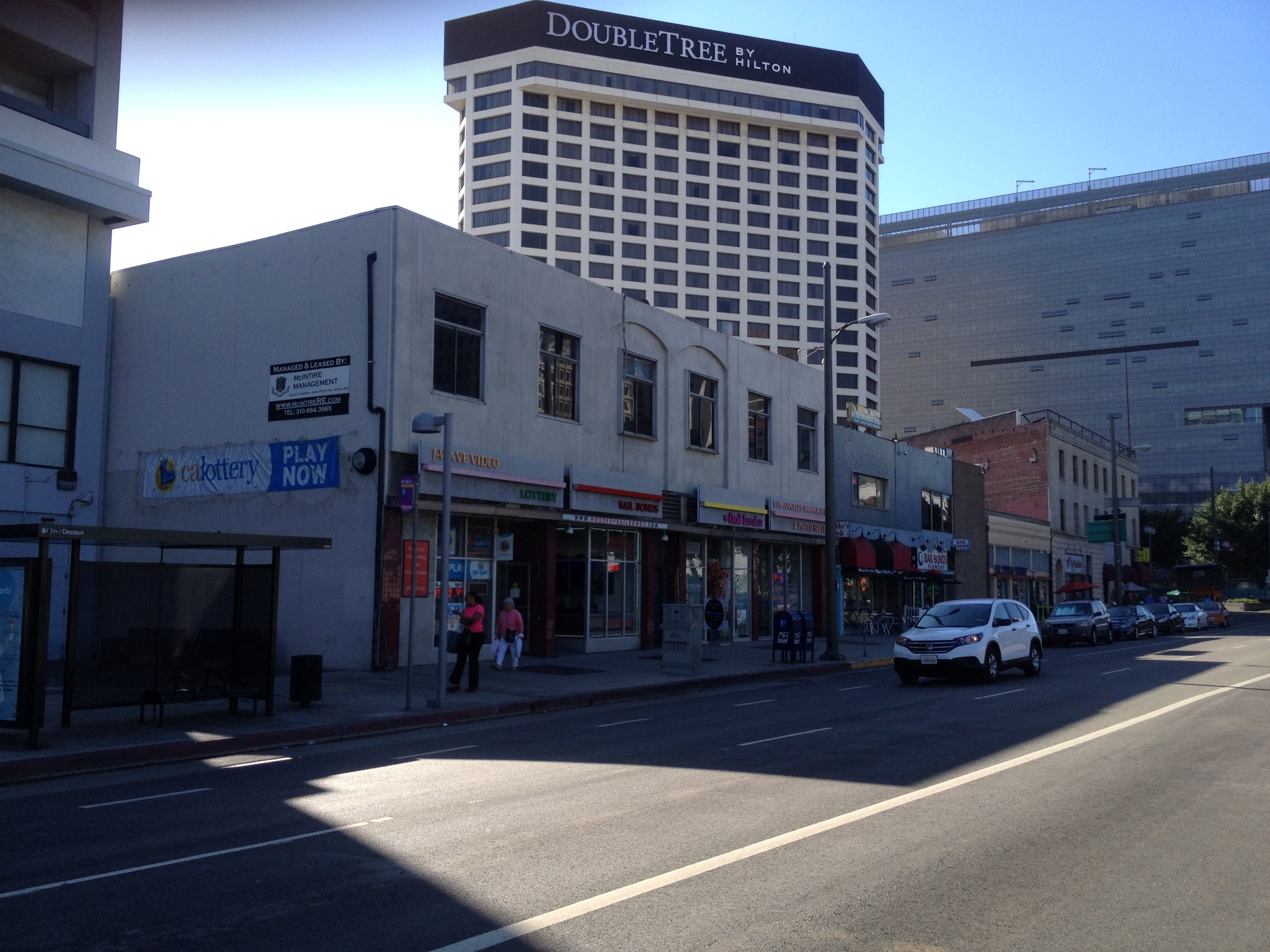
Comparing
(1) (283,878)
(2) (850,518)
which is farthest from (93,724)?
(2) (850,518)

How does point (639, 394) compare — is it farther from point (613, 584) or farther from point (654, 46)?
point (654, 46)

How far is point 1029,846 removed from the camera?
24.4 feet

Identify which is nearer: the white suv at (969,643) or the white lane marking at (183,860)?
the white lane marking at (183,860)

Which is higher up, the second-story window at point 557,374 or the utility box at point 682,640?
the second-story window at point 557,374

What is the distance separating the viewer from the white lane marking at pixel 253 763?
1217 centimetres

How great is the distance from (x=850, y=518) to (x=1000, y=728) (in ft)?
84.8

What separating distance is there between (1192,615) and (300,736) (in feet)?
156

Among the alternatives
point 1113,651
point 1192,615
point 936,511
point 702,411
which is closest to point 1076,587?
point 1192,615

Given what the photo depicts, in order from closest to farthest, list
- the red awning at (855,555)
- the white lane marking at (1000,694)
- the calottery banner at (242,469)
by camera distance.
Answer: the white lane marking at (1000,694)
the calottery banner at (242,469)
the red awning at (855,555)

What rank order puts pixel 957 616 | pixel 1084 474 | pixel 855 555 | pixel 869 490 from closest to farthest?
pixel 957 616, pixel 855 555, pixel 869 490, pixel 1084 474

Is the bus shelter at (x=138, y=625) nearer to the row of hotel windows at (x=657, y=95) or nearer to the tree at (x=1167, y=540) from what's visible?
the row of hotel windows at (x=657, y=95)

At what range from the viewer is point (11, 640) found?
12.4 m

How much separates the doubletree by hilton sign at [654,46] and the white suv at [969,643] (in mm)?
69475

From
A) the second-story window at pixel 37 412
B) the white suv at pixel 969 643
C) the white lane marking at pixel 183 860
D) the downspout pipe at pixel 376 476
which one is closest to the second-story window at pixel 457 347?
the downspout pipe at pixel 376 476
